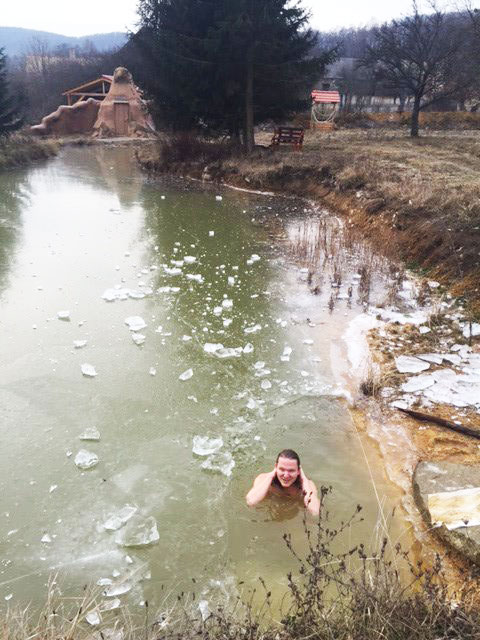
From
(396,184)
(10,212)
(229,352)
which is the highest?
(396,184)

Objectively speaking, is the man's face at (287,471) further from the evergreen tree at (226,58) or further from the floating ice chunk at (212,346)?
the evergreen tree at (226,58)

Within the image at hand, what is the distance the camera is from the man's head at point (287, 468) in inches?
163

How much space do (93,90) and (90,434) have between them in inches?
1626

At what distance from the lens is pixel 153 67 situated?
748 inches

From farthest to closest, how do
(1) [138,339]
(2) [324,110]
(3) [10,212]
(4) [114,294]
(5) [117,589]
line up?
1. (2) [324,110]
2. (3) [10,212]
3. (4) [114,294]
4. (1) [138,339]
5. (5) [117,589]

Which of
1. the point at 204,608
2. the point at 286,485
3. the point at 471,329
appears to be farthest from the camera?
the point at 471,329

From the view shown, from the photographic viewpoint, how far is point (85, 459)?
15.5 feet

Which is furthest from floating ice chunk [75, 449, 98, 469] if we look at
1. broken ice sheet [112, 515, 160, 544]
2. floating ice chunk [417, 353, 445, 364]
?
floating ice chunk [417, 353, 445, 364]

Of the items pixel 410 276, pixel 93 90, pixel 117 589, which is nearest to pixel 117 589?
pixel 117 589

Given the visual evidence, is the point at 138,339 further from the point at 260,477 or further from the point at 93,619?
the point at 93,619

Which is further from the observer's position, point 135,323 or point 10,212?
point 10,212

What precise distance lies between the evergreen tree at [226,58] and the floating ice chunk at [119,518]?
16.1 metres

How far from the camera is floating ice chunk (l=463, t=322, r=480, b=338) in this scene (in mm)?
6613

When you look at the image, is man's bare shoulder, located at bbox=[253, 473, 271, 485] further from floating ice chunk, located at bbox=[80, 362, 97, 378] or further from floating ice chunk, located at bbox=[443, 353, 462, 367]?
floating ice chunk, located at bbox=[443, 353, 462, 367]
